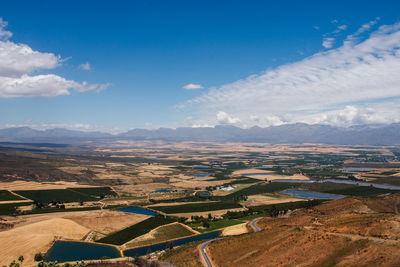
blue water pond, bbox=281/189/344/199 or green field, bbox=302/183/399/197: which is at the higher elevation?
green field, bbox=302/183/399/197

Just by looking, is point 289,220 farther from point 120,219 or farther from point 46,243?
point 46,243

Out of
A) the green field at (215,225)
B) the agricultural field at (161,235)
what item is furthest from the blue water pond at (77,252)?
the green field at (215,225)

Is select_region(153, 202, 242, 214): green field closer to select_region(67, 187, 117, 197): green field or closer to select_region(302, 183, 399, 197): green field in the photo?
select_region(67, 187, 117, 197): green field

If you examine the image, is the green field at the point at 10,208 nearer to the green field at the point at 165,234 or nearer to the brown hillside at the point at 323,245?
the green field at the point at 165,234

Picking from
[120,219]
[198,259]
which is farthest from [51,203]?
[198,259]

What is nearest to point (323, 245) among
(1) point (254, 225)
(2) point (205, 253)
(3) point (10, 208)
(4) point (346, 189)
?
(2) point (205, 253)

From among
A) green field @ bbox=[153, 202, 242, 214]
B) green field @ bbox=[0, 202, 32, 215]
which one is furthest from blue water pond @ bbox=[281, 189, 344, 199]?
green field @ bbox=[0, 202, 32, 215]

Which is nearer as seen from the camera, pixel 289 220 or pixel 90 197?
pixel 289 220

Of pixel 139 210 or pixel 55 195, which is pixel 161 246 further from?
pixel 55 195
